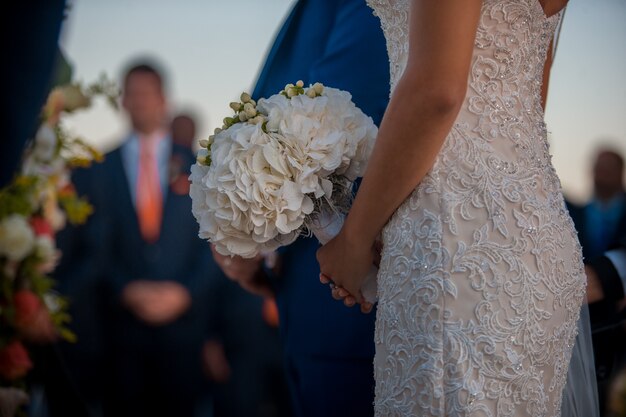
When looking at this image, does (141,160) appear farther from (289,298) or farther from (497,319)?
(497,319)

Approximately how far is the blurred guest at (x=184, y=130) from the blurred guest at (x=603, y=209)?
274cm

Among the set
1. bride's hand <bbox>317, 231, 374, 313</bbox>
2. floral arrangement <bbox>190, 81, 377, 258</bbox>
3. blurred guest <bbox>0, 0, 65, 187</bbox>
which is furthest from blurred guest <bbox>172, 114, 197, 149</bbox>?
blurred guest <bbox>0, 0, 65, 187</bbox>

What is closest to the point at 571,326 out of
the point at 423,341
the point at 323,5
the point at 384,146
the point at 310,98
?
the point at 423,341

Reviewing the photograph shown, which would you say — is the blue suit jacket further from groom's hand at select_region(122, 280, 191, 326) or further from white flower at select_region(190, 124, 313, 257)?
groom's hand at select_region(122, 280, 191, 326)

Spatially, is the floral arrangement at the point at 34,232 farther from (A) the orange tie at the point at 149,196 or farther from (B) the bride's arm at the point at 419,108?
(A) the orange tie at the point at 149,196

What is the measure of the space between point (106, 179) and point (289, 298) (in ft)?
10.5

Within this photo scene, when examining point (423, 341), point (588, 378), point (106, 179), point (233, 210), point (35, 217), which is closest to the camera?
point (423, 341)

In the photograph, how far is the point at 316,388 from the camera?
260 centimetres

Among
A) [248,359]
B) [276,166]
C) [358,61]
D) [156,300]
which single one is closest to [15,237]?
[358,61]

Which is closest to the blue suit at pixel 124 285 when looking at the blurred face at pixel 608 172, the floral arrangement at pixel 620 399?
the blurred face at pixel 608 172

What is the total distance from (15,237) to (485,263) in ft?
6.19

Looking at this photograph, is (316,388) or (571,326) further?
(316,388)

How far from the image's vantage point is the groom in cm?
248

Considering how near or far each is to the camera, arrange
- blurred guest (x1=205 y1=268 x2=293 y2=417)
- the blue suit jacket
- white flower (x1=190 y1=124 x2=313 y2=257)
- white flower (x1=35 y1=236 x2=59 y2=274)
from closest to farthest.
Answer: white flower (x1=190 y1=124 x2=313 y2=257)
the blue suit jacket
white flower (x1=35 y1=236 x2=59 y2=274)
blurred guest (x1=205 y1=268 x2=293 y2=417)
